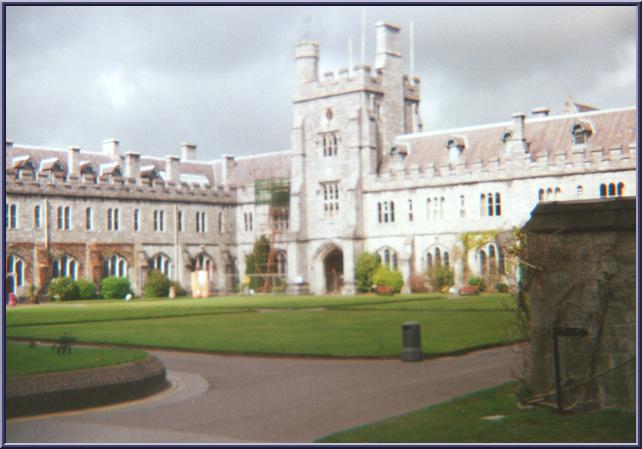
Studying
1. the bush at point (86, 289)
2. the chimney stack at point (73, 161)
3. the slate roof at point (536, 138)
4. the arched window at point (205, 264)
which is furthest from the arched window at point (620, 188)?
the chimney stack at point (73, 161)

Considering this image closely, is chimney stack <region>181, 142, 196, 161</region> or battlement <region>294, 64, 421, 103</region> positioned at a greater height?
battlement <region>294, 64, 421, 103</region>

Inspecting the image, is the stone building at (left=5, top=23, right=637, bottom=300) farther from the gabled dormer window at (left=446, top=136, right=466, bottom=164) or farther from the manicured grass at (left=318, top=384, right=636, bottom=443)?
the manicured grass at (left=318, top=384, right=636, bottom=443)

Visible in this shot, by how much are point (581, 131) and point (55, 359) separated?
38.8m

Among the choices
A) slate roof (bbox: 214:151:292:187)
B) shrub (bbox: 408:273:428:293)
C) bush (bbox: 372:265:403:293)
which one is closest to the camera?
bush (bbox: 372:265:403:293)

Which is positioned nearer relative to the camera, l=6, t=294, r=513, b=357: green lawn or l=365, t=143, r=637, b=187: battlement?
l=6, t=294, r=513, b=357: green lawn

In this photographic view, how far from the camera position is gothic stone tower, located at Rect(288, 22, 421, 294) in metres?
56.1

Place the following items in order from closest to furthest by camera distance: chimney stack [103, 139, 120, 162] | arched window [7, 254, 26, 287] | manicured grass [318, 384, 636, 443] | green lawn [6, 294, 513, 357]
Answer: manicured grass [318, 384, 636, 443] → green lawn [6, 294, 513, 357] → arched window [7, 254, 26, 287] → chimney stack [103, 139, 120, 162]

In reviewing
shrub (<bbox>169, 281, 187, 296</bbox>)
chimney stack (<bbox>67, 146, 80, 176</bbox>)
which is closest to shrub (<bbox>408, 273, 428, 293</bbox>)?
shrub (<bbox>169, 281, 187, 296</bbox>)

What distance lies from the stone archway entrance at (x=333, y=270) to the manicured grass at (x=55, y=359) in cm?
4147

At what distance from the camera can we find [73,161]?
55.8m

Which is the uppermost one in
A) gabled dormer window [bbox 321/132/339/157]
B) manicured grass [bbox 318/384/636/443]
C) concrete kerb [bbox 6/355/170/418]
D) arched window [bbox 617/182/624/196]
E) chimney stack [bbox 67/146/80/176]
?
gabled dormer window [bbox 321/132/339/157]

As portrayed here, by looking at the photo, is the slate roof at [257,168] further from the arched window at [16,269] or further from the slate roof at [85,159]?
the arched window at [16,269]

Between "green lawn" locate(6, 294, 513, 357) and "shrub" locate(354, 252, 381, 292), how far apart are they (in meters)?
18.1

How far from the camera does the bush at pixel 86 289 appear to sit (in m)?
47.0
